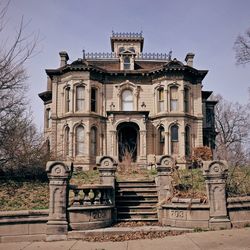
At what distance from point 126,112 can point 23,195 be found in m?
14.8

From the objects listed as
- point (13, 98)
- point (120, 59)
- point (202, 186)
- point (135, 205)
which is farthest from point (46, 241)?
point (120, 59)

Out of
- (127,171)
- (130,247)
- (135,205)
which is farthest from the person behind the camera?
(127,171)

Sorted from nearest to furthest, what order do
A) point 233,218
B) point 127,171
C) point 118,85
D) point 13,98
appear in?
1. point 233,218
2. point 13,98
3. point 127,171
4. point 118,85

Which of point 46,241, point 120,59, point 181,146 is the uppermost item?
point 120,59

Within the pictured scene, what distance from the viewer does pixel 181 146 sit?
2609 centimetres

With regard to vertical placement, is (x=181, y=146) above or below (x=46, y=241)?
above

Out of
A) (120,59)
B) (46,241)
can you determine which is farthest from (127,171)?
(120,59)

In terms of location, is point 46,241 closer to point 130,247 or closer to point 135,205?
point 130,247

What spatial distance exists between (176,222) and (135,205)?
2.10m

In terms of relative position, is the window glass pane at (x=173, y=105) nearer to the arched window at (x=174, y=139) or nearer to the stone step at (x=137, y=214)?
the arched window at (x=174, y=139)

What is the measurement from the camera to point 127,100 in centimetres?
2783

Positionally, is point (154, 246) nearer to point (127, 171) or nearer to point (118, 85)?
point (127, 171)

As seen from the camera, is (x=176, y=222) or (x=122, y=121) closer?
(x=176, y=222)

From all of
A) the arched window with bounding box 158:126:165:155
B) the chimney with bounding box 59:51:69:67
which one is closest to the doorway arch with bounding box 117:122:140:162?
the arched window with bounding box 158:126:165:155
